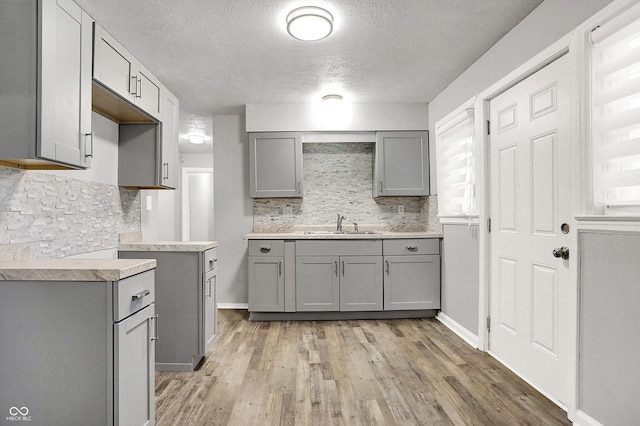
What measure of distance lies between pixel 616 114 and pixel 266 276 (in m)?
3.08

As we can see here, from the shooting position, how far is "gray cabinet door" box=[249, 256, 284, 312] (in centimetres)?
382

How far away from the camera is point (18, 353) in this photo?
1448 millimetres

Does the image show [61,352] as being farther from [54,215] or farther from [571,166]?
[571,166]

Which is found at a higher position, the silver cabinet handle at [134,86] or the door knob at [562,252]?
the silver cabinet handle at [134,86]

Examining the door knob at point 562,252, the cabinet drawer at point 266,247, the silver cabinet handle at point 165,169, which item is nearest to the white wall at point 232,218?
the cabinet drawer at point 266,247

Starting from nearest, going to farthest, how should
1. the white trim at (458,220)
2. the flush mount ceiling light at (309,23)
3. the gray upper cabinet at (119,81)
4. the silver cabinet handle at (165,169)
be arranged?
the gray upper cabinet at (119,81), the flush mount ceiling light at (309,23), the silver cabinet handle at (165,169), the white trim at (458,220)

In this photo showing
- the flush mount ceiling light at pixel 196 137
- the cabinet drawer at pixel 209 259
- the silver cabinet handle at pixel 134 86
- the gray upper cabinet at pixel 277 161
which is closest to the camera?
the silver cabinet handle at pixel 134 86

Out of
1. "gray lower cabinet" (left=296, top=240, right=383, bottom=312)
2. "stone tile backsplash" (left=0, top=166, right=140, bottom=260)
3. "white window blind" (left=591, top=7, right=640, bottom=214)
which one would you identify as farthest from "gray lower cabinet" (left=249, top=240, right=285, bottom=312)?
"white window blind" (left=591, top=7, right=640, bottom=214)

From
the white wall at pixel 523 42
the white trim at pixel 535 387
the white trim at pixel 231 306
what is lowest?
the white trim at pixel 231 306

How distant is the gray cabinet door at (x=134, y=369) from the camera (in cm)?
147

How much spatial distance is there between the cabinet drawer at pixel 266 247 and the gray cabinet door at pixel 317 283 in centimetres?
22

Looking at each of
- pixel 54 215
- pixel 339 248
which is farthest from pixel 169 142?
pixel 339 248

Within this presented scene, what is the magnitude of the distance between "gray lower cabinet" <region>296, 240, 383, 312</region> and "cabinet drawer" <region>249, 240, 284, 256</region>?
0.19 metres

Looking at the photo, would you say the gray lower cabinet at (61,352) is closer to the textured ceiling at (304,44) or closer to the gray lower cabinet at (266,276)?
the textured ceiling at (304,44)
